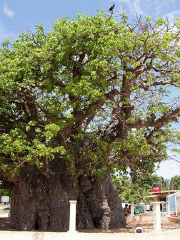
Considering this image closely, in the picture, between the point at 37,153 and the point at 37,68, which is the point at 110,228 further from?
the point at 37,68

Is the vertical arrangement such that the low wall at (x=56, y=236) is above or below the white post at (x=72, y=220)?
below

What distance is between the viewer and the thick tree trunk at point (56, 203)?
35.2 feet

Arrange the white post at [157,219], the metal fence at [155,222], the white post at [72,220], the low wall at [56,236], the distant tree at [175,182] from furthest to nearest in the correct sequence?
the distant tree at [175,182], the metal fence at [155,222], the white post at [157,219], the white post at [72,220], the low wall at [56,236]

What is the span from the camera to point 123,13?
9711 mm

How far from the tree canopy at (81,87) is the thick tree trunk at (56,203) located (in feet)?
2.63

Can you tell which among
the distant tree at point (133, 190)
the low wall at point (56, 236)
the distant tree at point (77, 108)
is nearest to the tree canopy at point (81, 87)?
the distant tree at point (77, 108)

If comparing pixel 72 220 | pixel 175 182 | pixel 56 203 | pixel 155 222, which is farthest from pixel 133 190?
pixel 175 182

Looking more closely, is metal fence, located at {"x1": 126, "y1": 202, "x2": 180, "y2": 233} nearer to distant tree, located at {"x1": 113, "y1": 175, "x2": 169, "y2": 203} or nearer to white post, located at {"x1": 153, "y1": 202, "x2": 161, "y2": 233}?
white post, located at {"x1": 153, "y1": 202, "x2": 161, "y2": 233}

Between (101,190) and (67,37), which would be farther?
(101,190)

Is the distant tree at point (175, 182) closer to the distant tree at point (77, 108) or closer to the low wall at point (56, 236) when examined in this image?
the distant tree at point (77, 108)

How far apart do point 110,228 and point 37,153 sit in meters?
5.53

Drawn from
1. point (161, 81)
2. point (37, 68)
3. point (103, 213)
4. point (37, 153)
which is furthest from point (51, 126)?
point (103, 213)

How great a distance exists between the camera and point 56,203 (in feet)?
35.5

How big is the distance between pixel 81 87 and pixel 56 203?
4900mm
